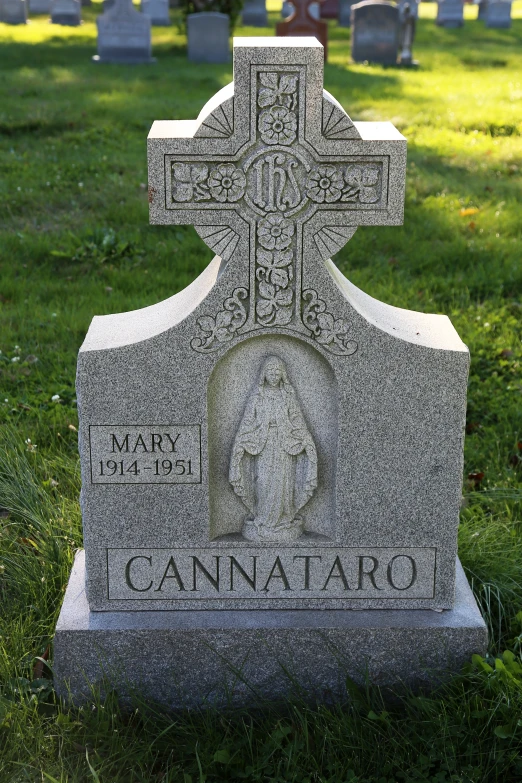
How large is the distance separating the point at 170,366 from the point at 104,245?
3.88 metres

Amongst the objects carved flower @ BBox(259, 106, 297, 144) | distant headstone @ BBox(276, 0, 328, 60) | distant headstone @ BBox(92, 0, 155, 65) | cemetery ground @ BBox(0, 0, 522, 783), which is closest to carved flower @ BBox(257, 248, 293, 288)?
carved flower @ BBox(259, 106, 297, 144)

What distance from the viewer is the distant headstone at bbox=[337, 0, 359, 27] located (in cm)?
2052

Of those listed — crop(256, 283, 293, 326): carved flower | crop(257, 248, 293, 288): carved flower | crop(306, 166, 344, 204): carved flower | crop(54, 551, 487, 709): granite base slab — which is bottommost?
crop(54, 551, 487, 709): granite base slab

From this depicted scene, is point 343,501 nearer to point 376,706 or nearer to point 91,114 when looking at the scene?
point 376,706

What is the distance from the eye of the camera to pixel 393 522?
3.33 m

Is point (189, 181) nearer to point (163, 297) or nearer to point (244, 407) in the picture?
point (244, 407)

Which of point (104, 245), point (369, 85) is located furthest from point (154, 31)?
point (104, 245)

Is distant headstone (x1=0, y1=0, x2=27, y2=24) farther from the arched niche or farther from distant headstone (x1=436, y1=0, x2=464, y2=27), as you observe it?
the arched niche

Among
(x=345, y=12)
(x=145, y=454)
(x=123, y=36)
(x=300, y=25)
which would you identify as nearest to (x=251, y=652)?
(x=145, y=454)

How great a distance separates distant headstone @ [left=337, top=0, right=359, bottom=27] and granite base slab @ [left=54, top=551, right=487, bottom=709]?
19.2 m

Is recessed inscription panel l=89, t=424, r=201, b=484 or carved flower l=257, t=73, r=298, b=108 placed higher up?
carved flower l=257, t=73, r=298, b=108

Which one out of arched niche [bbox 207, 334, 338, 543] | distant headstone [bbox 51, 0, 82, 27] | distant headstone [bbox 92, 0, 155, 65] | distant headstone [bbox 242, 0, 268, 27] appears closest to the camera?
arched niche [bbox 207, 334, 338, 543]

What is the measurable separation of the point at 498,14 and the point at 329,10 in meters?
3.76

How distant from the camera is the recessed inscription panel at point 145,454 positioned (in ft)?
10.5
